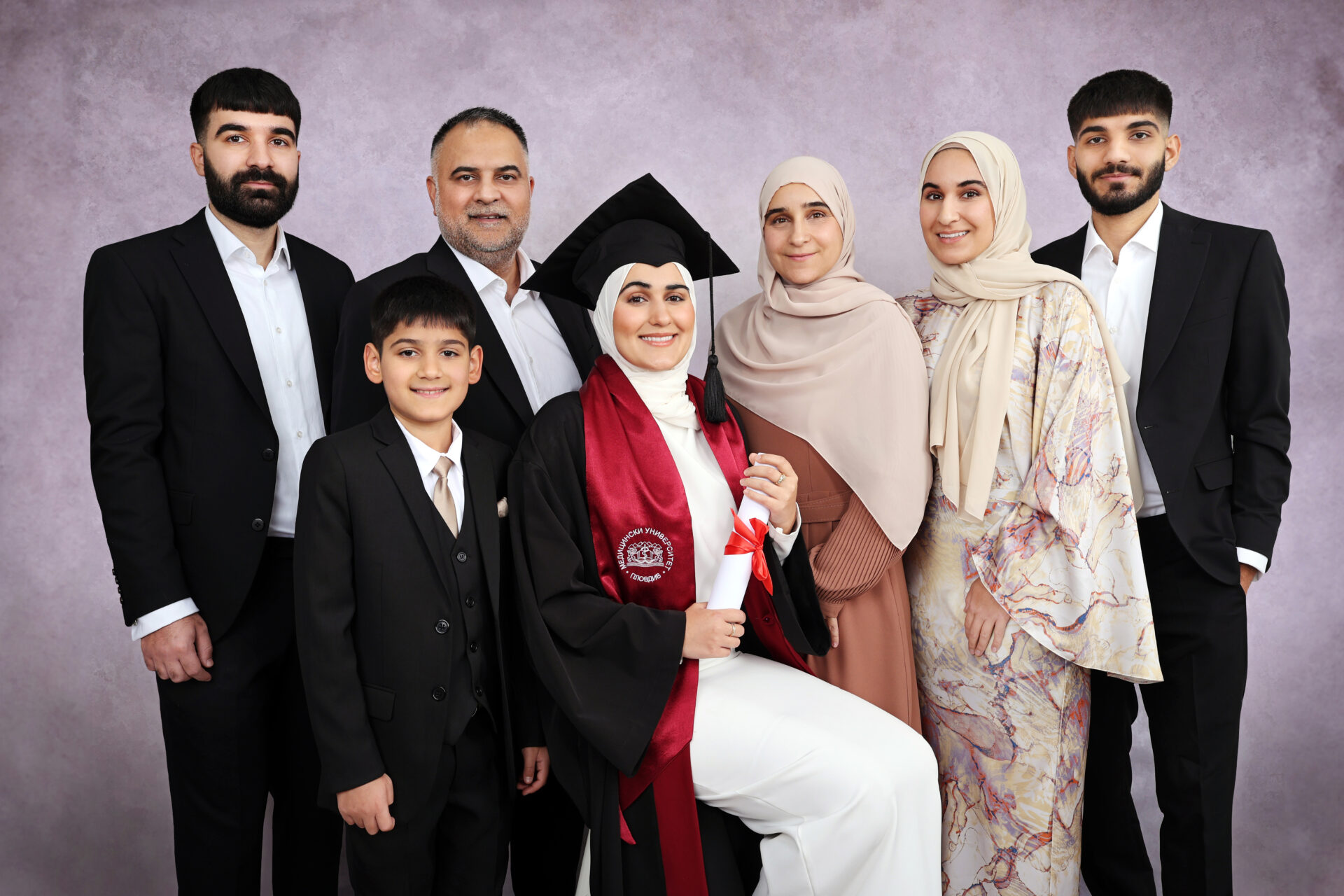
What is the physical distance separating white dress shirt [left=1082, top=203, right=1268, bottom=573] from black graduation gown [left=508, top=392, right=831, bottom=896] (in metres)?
1.62

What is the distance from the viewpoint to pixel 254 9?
13.2 ft

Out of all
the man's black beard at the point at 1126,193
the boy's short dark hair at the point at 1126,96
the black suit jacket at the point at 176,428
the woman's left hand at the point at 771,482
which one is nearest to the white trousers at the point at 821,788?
the woman's left hand at the point at 771,482

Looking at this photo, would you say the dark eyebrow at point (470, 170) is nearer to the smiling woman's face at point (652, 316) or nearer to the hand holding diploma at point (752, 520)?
the smiling woman's face at point (652, 316)

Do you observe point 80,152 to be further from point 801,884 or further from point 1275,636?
point 1275,636

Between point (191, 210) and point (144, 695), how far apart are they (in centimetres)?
208

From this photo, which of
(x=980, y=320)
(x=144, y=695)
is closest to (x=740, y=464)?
(x=980, y=320)

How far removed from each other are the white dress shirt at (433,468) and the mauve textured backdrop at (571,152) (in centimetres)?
192

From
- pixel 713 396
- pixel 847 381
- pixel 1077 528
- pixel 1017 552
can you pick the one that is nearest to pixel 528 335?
pixel 713 396

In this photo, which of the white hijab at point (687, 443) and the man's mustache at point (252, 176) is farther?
the man's mustache at point (252, 176)

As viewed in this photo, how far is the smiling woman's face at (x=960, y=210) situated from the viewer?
3.00 metres

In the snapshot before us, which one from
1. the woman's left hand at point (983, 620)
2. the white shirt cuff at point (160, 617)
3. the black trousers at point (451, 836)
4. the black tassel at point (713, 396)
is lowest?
the black trousers at point (451, 836)

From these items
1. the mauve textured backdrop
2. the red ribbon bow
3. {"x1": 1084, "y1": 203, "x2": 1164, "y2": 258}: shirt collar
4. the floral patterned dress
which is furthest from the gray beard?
{"x1": 1084, "y1": 203, "x2": 1164, "y2": 258}: shirt collar

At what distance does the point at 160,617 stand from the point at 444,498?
2.90 feet

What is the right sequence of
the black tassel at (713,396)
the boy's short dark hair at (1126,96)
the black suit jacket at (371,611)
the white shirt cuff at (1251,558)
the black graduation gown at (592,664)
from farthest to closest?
the boy's short dark hair at (1126,96) < the white shirt cuff at (1251,558) < the black tassel at (713,396) < the black graduation gown at (592,664) < the black suit jacket at (371,611)
